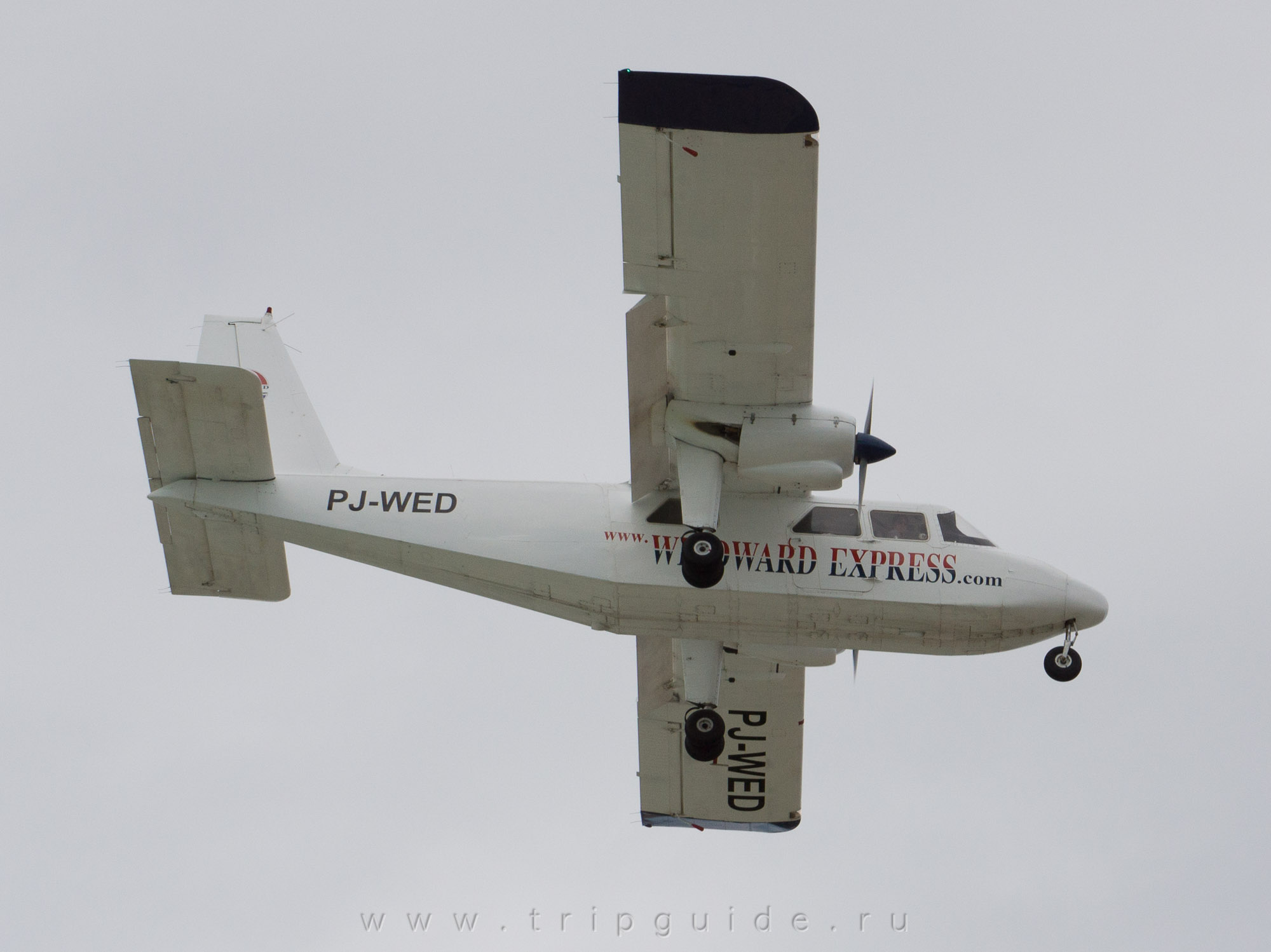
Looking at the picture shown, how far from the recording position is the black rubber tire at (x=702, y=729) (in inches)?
742

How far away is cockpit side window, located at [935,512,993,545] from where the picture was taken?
18.0 m

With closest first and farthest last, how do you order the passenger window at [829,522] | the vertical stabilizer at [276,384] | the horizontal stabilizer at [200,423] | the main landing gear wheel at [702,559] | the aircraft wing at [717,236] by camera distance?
the aircraft wing at [717,236]
the horizontal stabilizer at [200,423]
the main landing gear wheel at [702,559]
the passenger window at [829,522]
the vertical stabilizer at [276,384]

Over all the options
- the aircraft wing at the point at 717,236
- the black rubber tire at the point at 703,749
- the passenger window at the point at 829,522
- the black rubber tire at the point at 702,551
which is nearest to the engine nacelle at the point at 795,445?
the aircraft wing at the point at 717,236

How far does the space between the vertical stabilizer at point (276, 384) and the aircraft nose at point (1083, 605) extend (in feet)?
33.1

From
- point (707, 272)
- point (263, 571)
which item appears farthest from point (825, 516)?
point (263, 571)

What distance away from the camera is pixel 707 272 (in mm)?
15445

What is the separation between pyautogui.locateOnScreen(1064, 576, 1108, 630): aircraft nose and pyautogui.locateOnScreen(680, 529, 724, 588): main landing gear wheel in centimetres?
477

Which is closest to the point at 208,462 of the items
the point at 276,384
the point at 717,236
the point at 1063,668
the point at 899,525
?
the point at 276,384

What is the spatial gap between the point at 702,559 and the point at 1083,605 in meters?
5.25

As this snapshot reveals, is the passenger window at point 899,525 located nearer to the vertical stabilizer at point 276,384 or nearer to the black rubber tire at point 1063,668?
the black rubber tire at point 1063,668

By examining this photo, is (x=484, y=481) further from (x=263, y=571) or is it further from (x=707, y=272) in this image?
(x=707, y=272)

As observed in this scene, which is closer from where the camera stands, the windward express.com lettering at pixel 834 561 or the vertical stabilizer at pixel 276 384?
the windward express.com lettering at pixel 834 561

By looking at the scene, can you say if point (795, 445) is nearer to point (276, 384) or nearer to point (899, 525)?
point (899, 525)

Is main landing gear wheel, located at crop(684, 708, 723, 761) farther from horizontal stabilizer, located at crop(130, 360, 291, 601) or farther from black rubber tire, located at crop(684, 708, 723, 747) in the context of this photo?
horizontal stabilizer, located at crop(130, 360, 291, 601)
